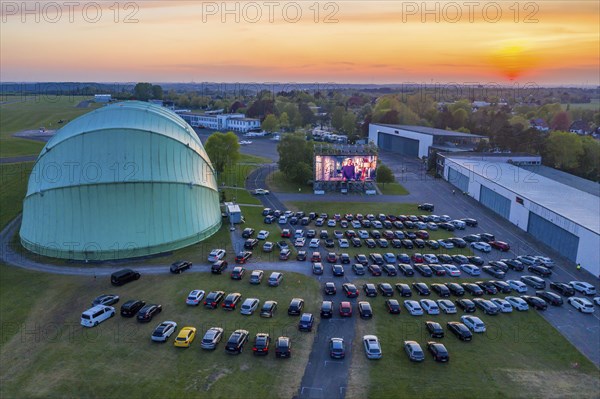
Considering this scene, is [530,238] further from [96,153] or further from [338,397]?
[96,153]

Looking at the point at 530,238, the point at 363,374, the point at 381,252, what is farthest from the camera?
the point at 530,238

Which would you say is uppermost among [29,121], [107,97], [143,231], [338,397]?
[107,97]

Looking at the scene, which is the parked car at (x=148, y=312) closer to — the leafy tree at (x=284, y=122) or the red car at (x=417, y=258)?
the red car at (x=417, y=258)

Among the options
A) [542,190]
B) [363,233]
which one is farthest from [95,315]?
[542,190]

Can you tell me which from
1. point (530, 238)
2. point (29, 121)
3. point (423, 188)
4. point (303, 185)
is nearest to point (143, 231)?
point (303, 185)

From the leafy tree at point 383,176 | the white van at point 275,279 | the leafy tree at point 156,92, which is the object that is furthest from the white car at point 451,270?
the leafy tree at point 156,92

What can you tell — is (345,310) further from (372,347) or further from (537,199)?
(537,199)

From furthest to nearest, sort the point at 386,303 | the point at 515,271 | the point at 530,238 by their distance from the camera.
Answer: the point at 530,238 < the point at 515,271 < the point at 386,303
